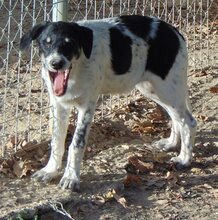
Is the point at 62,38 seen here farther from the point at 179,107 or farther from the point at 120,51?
the point at 179,107

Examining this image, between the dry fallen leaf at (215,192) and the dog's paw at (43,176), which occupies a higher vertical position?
the dog's paw at (43,176)

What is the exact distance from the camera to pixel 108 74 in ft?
18.5

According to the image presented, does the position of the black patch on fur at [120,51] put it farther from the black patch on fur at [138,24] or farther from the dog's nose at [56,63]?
the dog's nose at [56,63]

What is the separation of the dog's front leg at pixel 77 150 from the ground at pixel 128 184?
0.08 meters

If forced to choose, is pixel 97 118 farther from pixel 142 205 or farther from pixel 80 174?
pixel 142 205

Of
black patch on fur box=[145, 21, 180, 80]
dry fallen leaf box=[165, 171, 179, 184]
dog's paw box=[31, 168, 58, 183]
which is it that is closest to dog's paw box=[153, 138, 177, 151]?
dry fallen leaf box=[165, 171, 179, 184]

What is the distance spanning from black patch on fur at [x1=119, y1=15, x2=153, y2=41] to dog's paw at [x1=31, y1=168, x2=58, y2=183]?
131 centimetres

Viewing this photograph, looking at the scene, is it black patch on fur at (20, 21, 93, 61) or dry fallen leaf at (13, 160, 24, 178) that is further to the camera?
dry fallen leaf at (13, 160, 24, 178)

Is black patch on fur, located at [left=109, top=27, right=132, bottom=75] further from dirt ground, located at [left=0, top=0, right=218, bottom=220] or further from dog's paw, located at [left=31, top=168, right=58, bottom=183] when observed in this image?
dog's paw, located at [left=31, top=168, right=58, bottom=183]

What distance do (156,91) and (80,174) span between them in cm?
99

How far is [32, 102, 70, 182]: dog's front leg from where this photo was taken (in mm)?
5637

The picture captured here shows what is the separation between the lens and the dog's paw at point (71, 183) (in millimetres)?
5391

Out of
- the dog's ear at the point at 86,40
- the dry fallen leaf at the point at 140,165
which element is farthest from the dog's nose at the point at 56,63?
the dry fallen leaf at the point at 140,165

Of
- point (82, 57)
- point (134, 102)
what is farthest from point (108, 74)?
point (134, 102)
